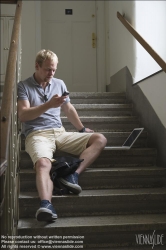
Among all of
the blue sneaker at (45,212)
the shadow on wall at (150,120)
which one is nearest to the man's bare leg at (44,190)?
the blue sneaker at (45,212)

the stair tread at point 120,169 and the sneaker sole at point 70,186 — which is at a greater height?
the stair tread at point 120,169

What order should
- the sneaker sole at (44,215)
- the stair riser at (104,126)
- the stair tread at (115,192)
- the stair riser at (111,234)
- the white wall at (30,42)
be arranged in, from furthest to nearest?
the white wall at (30,42) < the stair riser at (104,126) < the stair tread at (115,192) < the stair riser at (111,234) < the sneaker sole at (44,215)

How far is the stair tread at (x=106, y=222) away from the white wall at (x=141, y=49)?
32.2 inches

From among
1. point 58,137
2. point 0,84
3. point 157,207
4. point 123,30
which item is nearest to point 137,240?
point 157,207

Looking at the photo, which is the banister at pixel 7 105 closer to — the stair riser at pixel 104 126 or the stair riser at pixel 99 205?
the stair riser at pixel 99 205

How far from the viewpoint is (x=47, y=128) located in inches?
95.1

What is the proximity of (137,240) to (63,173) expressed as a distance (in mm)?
611

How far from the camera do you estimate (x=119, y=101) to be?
11.7 ft

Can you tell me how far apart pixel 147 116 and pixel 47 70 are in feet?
3.43

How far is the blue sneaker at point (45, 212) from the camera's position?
1.84m

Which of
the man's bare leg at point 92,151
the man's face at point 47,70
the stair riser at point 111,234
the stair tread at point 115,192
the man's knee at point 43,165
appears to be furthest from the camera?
the man's face at point 47,70

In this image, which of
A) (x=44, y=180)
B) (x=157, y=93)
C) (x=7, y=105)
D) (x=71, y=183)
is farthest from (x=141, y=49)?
(x=7, y=105)

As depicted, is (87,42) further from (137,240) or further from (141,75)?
(137,240)

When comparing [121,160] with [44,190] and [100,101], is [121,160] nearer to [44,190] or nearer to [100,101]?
[44,190]
